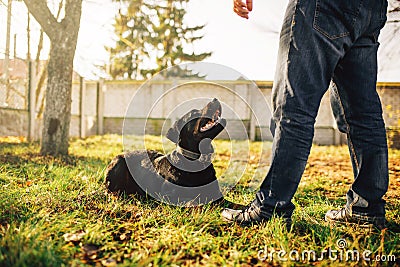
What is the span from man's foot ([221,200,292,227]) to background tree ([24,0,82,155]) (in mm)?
3562

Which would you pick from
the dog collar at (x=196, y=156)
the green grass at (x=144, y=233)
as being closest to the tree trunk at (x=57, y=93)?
the green grass at (x=144, y=233)

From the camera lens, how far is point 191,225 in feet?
6.75

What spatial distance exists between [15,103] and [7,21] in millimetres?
1548

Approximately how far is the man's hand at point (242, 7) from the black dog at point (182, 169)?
0.84 metres

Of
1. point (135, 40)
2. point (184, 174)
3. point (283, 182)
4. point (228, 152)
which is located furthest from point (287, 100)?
point (135, 40)

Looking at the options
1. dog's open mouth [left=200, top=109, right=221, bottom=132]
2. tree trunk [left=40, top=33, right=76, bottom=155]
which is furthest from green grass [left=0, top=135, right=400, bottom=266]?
tree trunk [left=40, top=33, right=76, bottom=155]

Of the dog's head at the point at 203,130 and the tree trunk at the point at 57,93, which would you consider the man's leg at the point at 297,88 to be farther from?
the tree trunk at the point at 57,93

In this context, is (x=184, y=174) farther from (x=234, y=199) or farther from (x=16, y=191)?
(x=16, y=191)

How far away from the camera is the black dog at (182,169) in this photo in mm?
2658

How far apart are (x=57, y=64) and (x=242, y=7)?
3.55m

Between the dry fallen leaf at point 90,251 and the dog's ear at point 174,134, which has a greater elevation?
the dog's ear at point 174,134

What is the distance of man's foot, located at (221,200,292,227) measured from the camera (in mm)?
1954

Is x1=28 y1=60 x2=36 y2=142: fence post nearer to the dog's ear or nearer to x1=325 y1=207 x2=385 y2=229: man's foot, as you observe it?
the dog's ear

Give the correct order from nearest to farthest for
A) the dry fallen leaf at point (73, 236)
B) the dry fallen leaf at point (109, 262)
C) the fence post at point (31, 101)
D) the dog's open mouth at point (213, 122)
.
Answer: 1. the dry fallen leaf at point (109, 262)
2. the dry fallen leaf at point (73, 236)
3. the dog's open mouth at point (213, 122)
4. the fence post at point (31, 101)
